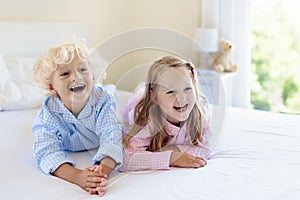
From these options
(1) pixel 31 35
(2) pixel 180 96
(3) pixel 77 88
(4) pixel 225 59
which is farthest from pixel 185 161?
(4) pixel 225 59

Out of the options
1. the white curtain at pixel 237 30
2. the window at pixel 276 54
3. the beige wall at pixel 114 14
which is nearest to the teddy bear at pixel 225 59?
the white curtain at pixel 237 30

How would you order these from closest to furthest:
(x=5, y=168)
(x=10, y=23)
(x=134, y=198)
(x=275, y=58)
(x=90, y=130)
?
(x=134, y=198)
(x=5, y=168)
(x=90, y=130)
(x=10, y=23)
(x=275, y=58)

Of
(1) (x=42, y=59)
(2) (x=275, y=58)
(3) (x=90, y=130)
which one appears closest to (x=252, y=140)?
(3) (x=90, y=130)

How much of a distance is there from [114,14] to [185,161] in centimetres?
Result: 217

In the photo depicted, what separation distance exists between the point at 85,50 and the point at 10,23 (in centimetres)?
117

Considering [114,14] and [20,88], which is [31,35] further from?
[114,14]

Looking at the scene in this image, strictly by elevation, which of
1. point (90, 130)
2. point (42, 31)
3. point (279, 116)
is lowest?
point (279, 116)

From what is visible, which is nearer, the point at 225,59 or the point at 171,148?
the point at 171,148

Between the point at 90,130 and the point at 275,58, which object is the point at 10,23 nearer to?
the point at 90,130

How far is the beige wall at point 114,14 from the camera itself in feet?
7.82

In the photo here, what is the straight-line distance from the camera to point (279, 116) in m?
1.79

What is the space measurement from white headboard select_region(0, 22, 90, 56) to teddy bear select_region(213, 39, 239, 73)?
1108 millimetres

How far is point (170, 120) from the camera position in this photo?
1298 mm

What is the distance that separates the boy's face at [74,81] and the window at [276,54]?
1.99 meters
